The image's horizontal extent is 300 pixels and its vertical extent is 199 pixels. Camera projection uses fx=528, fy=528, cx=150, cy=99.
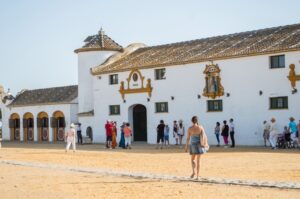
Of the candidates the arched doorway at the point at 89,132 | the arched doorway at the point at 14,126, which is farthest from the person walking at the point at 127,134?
the arched doorway at the point at 14,126

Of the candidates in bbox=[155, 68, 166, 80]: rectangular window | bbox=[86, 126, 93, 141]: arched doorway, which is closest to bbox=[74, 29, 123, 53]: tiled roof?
bbox=[86, 126, 93, 141]: arched doorway

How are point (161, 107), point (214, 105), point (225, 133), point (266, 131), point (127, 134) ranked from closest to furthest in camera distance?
point (266, 131)
point (225, 133)
point (127, 134)
point (214, 105)
point (161, 107)

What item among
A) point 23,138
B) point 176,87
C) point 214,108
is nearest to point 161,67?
point 176,87

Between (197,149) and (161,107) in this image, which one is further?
(161,107)

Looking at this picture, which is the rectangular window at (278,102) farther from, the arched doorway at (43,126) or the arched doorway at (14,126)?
the arched doorway at (14,126)

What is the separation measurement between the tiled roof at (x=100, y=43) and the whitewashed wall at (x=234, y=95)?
6.50 m

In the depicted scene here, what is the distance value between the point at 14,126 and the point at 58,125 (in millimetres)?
6958

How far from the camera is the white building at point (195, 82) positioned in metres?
30.2

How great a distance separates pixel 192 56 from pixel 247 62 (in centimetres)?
444

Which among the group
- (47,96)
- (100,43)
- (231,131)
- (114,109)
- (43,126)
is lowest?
(231,131)

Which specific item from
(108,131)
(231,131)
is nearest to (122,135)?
(108,131)

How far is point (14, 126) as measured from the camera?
50531 mm

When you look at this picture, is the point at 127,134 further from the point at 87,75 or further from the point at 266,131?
the point at 87,75

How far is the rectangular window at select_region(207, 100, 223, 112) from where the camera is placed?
32.8 m
